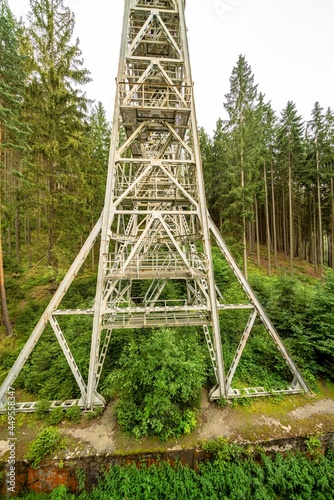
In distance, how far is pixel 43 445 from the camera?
4.39 metres

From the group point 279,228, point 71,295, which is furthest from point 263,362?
point 279,228

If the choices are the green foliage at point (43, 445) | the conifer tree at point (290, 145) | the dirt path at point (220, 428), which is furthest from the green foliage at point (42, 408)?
the conifer tree at point (290, 145)

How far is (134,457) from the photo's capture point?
436 cm

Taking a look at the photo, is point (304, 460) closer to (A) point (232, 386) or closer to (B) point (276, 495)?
(B) point (276, 495)

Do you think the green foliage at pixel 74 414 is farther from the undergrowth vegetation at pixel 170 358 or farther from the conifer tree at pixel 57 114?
the conifer tree at pixel 57 114

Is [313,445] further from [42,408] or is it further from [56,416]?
[42,408]

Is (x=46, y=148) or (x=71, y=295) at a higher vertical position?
(x=46, y=148)

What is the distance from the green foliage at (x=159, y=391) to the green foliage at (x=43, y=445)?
1.45 m

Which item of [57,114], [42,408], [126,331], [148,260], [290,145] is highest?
[290,145]

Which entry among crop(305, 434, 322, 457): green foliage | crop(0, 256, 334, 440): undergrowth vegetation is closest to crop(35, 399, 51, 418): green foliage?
crop(0, 256, 334, 440): undergrowth vegetation

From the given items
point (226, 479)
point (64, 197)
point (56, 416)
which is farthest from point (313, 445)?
point (64, 197)

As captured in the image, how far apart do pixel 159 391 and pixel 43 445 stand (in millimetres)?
2765

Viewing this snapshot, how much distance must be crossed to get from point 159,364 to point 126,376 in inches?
45.8

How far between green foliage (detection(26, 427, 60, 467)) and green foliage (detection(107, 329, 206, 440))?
145 centimetres
